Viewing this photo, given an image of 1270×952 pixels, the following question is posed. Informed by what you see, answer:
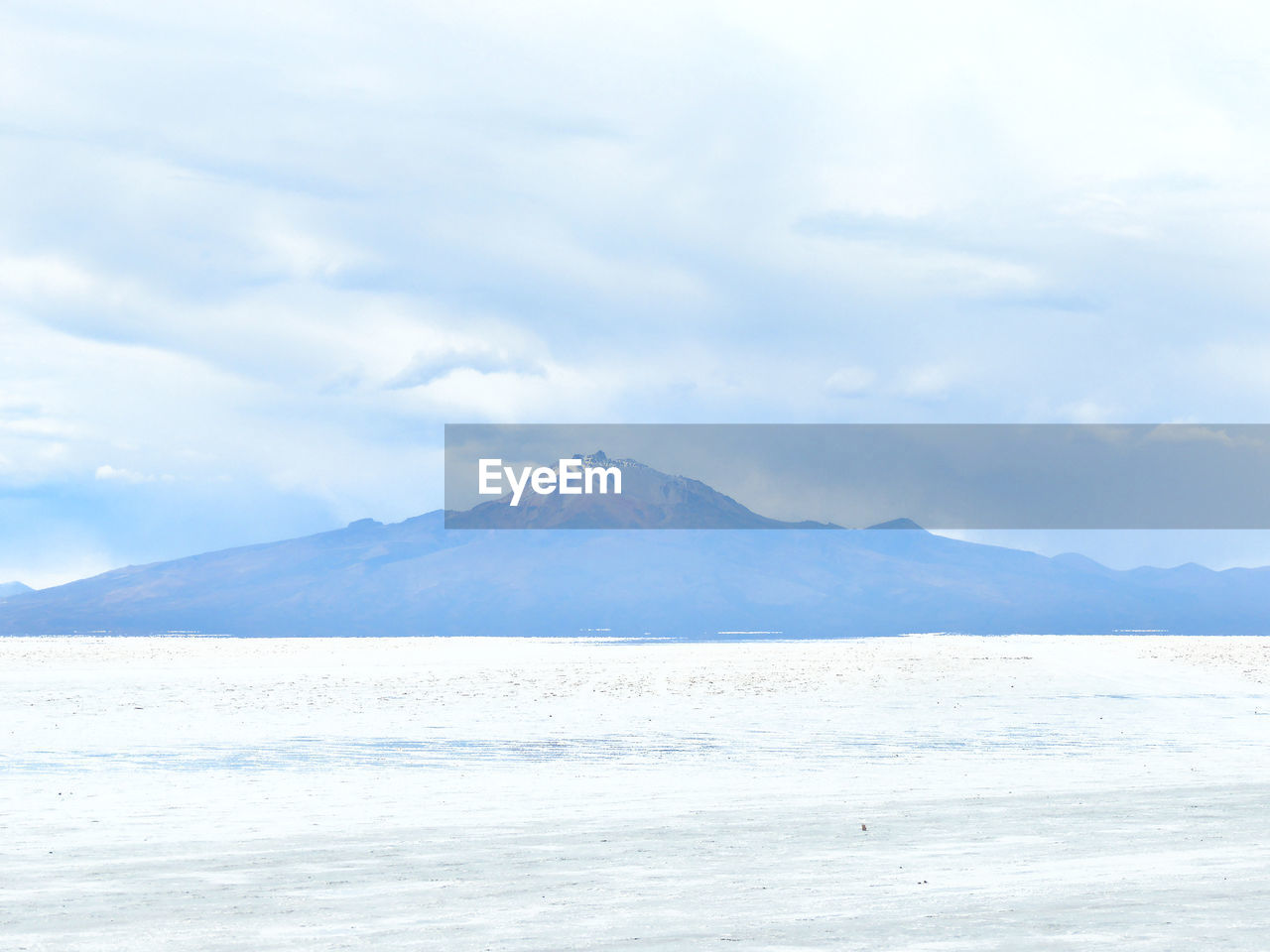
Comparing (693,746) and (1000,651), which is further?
(1000,651)

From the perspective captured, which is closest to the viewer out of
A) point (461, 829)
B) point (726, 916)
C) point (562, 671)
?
point (726, 916)

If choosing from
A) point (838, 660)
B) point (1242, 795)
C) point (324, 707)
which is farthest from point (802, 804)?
point (838, 660)

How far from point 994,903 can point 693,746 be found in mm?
16772

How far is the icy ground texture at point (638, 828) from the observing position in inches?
504

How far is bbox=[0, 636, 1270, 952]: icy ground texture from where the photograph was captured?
1281cm

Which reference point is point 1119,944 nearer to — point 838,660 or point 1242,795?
point 1242,795

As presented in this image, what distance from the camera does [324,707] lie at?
4397cm

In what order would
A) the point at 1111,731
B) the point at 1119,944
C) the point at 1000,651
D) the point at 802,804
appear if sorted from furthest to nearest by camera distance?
1. the point at 1000,651
2. the point at 1111,731
3. the point at 802,804
4. the point at 1119,944

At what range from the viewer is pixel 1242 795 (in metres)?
21.2

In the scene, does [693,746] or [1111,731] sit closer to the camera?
[693,746]

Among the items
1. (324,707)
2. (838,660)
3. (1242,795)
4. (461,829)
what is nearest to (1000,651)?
(838,660)

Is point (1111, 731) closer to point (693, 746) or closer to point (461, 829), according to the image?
point (693, 746)

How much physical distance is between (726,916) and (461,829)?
620cm

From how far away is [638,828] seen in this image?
60.4 ft
